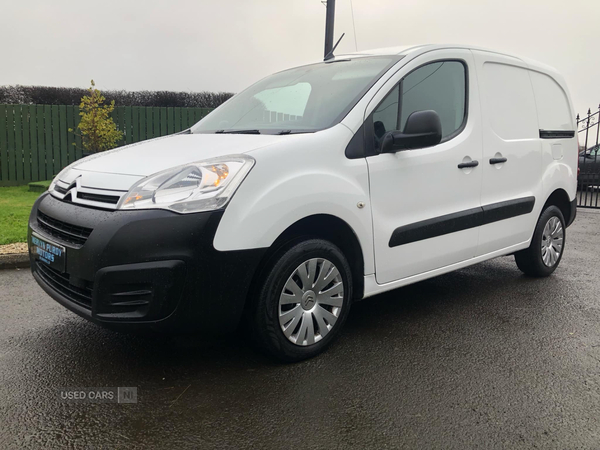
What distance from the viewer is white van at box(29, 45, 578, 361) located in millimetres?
2723

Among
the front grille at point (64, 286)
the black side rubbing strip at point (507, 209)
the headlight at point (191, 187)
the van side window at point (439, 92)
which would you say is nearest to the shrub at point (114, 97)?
the black side rubbing strip at point (507, 209)

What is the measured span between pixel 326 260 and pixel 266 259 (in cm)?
39

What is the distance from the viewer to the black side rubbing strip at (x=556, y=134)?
4.84 m

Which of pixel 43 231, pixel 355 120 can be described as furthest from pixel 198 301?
pixel 355 120

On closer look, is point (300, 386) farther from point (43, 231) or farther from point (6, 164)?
point (6, 164)

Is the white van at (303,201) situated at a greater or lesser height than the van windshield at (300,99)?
lesser

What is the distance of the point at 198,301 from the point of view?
2.78 meters

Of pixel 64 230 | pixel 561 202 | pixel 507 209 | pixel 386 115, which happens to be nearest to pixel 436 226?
pixel 386 115

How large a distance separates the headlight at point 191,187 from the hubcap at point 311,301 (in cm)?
64

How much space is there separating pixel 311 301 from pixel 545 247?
117 inches

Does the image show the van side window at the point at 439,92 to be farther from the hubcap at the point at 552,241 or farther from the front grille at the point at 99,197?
the front grille at the point at 99,197

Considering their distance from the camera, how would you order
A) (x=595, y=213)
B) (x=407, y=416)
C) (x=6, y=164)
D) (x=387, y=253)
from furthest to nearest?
1. (x=6, y=164)
2. (x=595, y=213)
3. (x=387, y=253)
4. (x=407, y=416)

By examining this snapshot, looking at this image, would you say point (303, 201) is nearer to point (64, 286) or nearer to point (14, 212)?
point (64, 286)

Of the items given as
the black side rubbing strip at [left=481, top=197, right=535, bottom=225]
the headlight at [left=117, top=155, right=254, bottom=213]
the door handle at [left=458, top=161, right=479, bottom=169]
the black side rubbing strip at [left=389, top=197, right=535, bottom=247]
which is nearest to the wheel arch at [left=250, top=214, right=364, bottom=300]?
the black side rubbing strip at [left=389, top=197, right=535, bottom=247]
